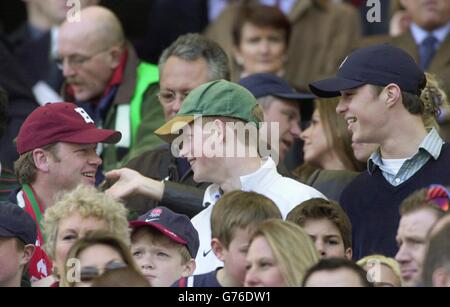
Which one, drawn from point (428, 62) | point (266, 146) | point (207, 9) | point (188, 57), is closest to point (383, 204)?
point (266, 146)

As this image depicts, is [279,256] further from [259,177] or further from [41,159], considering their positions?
[41,159]

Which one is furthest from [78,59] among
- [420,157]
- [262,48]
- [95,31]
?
[420,157]

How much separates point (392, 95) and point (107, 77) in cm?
304

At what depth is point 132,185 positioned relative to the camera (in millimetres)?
9344

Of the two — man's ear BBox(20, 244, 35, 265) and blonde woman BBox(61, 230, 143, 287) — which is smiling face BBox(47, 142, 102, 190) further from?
blonde woman BBox(61, 230, 143, 287)

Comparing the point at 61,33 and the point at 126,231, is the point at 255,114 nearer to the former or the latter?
the point at 126,231

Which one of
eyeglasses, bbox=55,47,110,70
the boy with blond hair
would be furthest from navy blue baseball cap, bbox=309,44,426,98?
eyeglasses, bbox=55,47,110,70

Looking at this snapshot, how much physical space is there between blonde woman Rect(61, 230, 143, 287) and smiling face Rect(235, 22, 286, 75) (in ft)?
15.9

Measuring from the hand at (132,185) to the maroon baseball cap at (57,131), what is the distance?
24 centimetres

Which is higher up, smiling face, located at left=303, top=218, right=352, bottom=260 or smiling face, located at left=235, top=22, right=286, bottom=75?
smiling face, located at left=235, top=22, right=286, bottom=75

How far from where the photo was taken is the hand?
30.6ft

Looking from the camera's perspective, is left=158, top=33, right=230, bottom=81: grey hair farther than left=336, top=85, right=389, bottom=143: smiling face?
Yes

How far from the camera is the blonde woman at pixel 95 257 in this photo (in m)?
7.59

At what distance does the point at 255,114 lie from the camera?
9.20 metres
